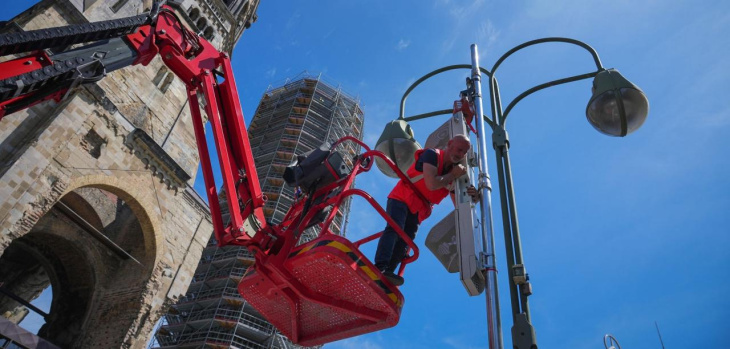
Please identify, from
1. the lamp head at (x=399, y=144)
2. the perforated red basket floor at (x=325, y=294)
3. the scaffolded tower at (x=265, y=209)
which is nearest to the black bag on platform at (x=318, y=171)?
the lamp head at (x=399, y=144)

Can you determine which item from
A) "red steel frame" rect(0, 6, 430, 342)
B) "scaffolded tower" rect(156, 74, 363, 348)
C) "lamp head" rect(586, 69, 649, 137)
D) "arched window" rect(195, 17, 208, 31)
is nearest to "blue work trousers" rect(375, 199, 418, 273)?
"red steel frame" rect(0, 6, 430, 342)

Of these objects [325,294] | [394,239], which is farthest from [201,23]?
[325,294]

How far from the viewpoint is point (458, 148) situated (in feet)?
13.7

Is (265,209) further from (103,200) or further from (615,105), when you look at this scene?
(615,105)

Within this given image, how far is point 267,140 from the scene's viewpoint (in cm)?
3347

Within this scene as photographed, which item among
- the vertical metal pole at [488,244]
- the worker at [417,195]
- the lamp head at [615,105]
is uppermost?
the lamp head at [615,105]

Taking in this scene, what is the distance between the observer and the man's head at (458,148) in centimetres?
416

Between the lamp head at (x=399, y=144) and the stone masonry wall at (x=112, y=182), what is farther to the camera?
the stone masonry wall at (x=112, y=182)

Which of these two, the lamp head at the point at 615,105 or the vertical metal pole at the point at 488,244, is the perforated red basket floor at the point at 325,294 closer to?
the vertical metal pole at the point at 488,244

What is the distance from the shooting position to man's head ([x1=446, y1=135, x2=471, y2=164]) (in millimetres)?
4164

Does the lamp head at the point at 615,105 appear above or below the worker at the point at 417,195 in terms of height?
above

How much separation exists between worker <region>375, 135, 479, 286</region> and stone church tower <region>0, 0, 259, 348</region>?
8.87 meters

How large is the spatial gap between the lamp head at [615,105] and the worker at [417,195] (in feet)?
5.08

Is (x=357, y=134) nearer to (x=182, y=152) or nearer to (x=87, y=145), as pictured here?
(x=182, y=152)
